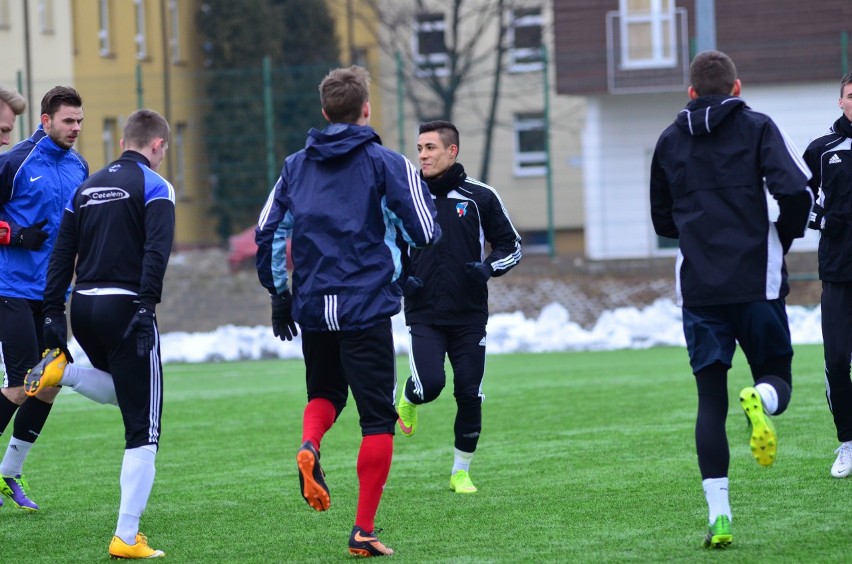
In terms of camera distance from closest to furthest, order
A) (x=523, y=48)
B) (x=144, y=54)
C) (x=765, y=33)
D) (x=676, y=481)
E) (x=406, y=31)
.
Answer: (x=676, y=481), (x=765, y=33), (x=144, y=54), (x=523, y=48), (x=406, y=31)

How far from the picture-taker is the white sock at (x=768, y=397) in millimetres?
5406

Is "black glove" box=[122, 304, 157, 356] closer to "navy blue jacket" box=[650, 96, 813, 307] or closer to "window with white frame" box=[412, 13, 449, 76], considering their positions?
"navy blue jacket" box=[650, 96, 813, 307]

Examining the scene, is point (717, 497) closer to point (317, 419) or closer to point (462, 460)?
point (317, 419)

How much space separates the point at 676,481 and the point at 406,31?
36931 millimetres

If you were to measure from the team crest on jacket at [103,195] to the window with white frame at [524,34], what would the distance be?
34.4m

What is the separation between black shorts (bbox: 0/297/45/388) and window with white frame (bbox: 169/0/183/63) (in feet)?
106

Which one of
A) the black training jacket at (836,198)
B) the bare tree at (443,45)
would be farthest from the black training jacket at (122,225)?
the bare tree at (443,45)

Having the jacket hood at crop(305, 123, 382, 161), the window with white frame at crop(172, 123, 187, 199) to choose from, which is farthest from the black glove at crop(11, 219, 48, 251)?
the window with white frame at crop(172, 123, 187, 199)

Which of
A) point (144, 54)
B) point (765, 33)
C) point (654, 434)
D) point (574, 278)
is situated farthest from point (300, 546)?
point (144, 54)

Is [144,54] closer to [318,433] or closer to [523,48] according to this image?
[523,48]

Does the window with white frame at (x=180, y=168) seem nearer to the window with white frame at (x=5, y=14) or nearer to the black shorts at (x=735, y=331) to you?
the window with white frame at (x=5, y=14)

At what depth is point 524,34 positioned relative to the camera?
4206cm

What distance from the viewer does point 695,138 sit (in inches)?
223

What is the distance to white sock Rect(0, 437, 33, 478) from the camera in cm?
734
